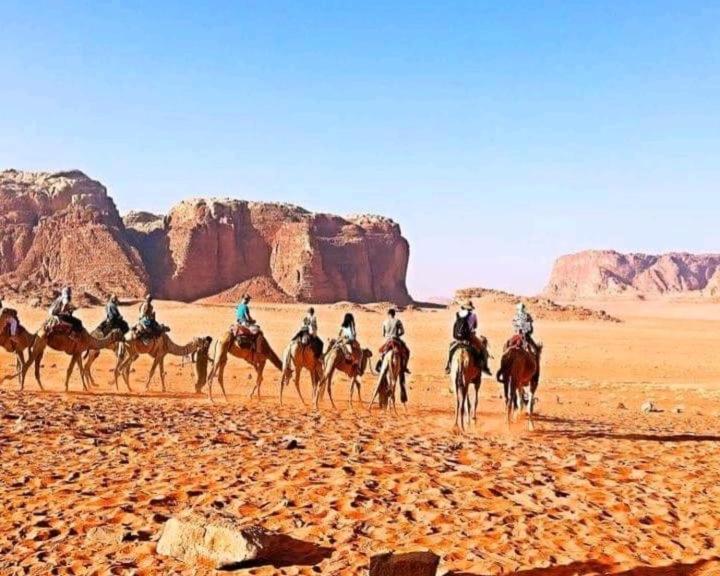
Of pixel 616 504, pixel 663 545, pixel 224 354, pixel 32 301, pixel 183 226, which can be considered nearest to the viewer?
pixel 663 545

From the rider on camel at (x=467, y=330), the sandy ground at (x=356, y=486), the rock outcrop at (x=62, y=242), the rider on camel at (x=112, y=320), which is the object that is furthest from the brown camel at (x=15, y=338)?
the rock outcrop at (x=62, y=242)

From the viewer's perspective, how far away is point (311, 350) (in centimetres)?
1980

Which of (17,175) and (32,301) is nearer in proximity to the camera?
(32,301)

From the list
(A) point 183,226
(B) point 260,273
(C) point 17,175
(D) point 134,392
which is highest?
(C) point 17,175

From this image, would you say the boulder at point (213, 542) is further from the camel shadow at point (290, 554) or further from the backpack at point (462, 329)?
the backpack at point (462, 329)

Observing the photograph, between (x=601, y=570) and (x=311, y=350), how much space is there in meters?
14.1

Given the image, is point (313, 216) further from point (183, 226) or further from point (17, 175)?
point (17, 175)

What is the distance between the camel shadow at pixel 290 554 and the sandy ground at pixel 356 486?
0.02 metres

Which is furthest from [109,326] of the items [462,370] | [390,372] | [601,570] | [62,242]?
[62,242]

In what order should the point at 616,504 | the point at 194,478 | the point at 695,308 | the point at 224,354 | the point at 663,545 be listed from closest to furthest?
the point at 663,545 < the point at 616,504 < the point at 194,478 < the point at 224,354 < the point at 695,308

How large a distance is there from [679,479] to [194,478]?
21.5 ft

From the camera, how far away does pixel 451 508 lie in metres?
7.70

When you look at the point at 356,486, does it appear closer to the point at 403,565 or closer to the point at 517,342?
the point at 403,565

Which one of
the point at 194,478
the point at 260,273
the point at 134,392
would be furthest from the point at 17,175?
the point at 194,478
